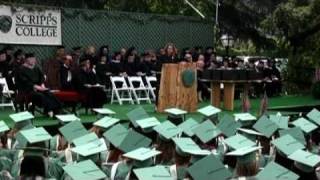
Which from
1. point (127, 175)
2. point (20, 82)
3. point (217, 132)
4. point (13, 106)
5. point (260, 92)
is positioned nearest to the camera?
point (127, 175)

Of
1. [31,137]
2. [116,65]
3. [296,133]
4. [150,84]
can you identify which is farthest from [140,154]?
[150,84]

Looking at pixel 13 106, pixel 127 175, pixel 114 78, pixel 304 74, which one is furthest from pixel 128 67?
pixel 127 175

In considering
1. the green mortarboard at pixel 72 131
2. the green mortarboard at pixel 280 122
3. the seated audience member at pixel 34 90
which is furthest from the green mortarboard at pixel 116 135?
the seated audience member at pixel 34 90

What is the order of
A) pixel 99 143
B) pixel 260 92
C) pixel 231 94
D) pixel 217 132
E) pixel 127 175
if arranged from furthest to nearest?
pixel 260 92 < pixel 231 94 < pixel 217 132 < pixel 99 143 < pixel 127 175

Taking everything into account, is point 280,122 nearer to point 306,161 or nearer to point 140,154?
point 306,161

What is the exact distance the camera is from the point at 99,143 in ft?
16.5

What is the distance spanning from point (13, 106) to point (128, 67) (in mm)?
3616

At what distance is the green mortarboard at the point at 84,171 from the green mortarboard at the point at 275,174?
38.3 inches

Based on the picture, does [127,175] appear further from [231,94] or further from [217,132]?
[231,94]

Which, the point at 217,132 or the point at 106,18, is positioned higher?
the point at 106,18

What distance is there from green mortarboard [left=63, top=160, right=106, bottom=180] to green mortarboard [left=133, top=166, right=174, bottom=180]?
238 mm

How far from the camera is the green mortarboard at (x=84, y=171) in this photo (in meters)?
4.15

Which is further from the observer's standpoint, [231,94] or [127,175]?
[231,94]

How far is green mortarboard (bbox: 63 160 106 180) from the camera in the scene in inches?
163
